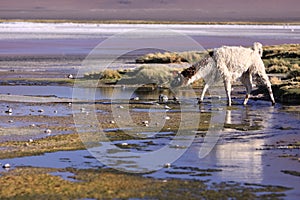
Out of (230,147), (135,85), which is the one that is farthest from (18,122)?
(135,85)

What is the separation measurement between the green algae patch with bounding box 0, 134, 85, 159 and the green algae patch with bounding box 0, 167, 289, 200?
5.48ft

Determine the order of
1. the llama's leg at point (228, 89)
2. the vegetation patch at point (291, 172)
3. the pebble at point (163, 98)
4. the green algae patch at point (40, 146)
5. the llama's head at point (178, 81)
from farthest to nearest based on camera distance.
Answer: the llama's head at point (178, 81) → the pebble at point (163, 98) → the llama's leg at point (228, 89) → the green algae patch at point (40, 146) → the vegetation patch at point (291, 172)

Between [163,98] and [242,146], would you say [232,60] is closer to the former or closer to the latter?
[163,98]

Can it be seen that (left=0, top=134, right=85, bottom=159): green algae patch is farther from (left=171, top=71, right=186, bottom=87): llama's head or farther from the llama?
(left=171, top=71, right=186, bottom=87): llama's head

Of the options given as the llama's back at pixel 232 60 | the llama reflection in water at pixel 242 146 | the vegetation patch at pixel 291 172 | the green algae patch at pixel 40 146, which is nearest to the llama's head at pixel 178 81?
the llama's back at pixel 232 60

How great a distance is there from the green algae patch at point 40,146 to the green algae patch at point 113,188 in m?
1.67

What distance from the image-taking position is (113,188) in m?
10.4

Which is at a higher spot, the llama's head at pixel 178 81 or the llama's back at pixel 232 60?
the llama's back at pixel 232 60

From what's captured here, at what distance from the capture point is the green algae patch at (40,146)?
42.7 ft

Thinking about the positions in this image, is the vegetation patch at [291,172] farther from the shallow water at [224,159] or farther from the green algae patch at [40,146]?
the green algae patch at [40,146]

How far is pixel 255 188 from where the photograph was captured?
10383mm

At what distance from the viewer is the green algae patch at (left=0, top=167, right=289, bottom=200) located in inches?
393

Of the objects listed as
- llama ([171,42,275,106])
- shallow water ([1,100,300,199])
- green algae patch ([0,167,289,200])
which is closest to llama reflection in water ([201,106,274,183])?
shallow water ([1,100,300,199])

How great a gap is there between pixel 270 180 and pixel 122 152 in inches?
135
